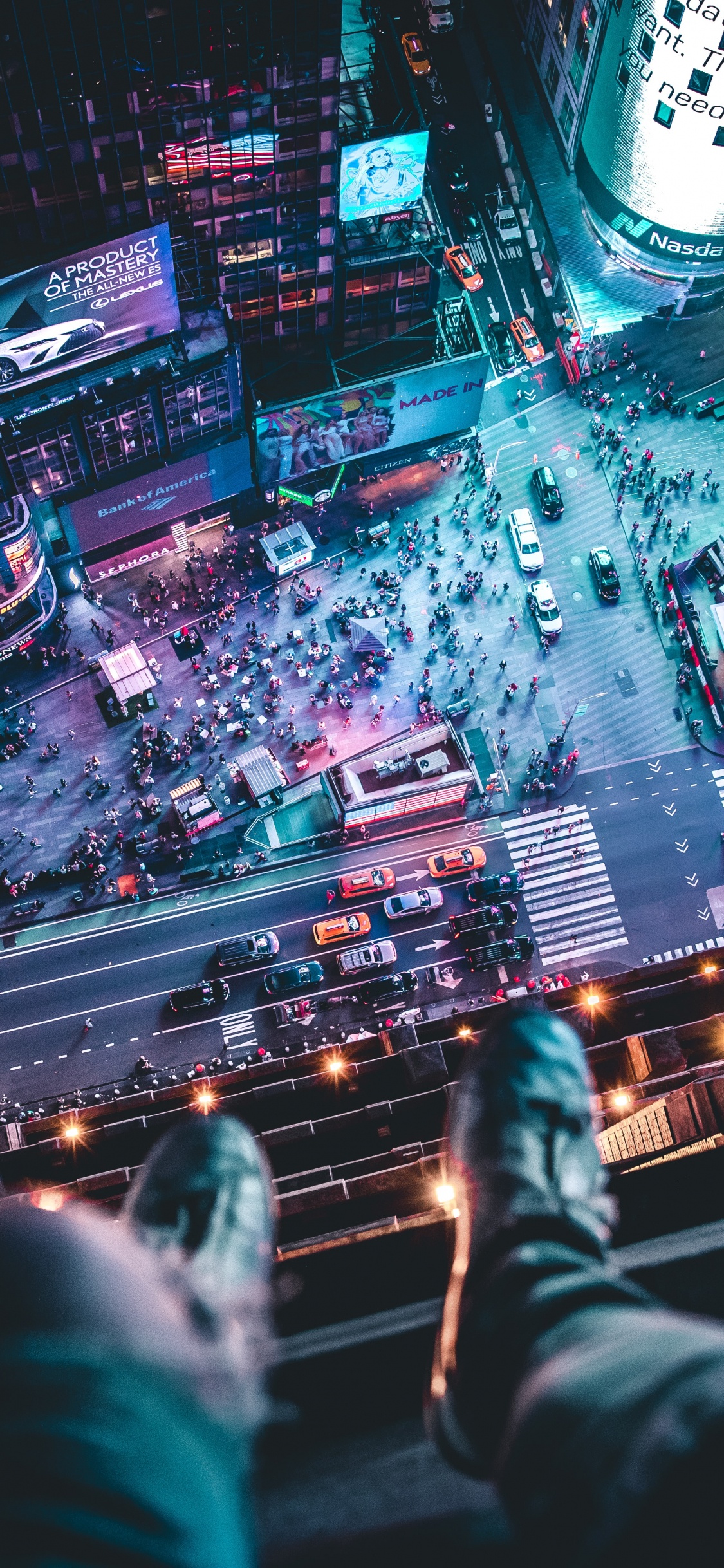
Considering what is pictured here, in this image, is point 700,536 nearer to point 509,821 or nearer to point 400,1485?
point 509,821

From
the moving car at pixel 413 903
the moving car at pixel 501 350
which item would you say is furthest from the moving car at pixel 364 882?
the moving car at pixel 501 350

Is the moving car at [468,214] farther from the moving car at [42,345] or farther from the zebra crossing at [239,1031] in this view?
the zebra crossing at [239,1031]

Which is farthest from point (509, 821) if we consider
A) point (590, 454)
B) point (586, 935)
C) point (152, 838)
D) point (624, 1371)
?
point (624, 1371)

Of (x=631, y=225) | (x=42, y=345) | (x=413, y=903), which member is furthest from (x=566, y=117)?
A: (x=413, y=903)

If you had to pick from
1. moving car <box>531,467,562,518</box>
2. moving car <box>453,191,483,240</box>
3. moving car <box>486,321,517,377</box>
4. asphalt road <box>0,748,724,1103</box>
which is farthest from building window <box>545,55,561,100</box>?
asphalt road <box>0,748,724,1103</box>

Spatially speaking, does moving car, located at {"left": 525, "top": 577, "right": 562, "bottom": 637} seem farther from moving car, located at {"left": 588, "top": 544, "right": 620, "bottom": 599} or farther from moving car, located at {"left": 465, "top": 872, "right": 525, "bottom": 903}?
moving car, located at {"left": 465, "top": 872, "right": 525, "bottom": 903}
